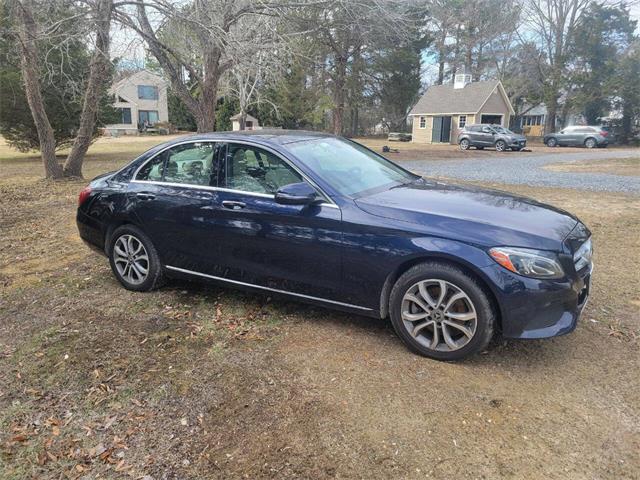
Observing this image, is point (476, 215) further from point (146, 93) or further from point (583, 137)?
point (146, 93)

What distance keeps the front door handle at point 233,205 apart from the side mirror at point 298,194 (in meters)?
0.45

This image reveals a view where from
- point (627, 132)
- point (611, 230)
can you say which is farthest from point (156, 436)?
point (627, 132)

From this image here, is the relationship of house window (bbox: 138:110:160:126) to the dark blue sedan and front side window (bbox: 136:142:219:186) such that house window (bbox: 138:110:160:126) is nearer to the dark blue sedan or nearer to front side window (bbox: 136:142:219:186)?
front side window (bbox: 136:142:219:186)

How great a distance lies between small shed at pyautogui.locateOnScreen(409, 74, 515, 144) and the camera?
1516 inches

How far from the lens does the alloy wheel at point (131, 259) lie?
189 inches

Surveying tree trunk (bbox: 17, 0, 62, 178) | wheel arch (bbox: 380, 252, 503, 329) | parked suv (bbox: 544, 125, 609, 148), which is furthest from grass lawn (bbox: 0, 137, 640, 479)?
parked suv (bbox: 544, 125, 609, 148)

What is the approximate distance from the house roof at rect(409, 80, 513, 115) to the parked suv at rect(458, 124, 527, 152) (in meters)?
9.11

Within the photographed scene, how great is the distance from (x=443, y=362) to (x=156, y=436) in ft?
6.24

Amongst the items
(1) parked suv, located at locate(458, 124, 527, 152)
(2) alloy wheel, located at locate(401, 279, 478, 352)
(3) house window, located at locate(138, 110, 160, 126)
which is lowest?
(2) alloy wheel, located at locate(401, 279, 478, 352)

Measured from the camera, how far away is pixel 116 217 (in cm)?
484

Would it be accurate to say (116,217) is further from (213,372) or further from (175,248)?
(213,372)

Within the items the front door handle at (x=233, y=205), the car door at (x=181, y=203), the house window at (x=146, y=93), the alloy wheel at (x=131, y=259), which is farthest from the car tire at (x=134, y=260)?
the house window at (x=146, y=93)

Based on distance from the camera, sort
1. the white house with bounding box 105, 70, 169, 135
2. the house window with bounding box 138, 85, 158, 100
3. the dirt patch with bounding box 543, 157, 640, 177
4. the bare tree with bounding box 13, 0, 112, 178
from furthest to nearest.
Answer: the house window with bounding box 138, 85, 158, 100 → the white house with bounding box 105, 70, 169, 135 → the dirt patch with bounding box 543, 157, 640, 177 → the bare tree with bounding box 13, 0, 112, 178

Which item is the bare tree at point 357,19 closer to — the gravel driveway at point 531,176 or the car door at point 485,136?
the gravel driveway at point 531,176
